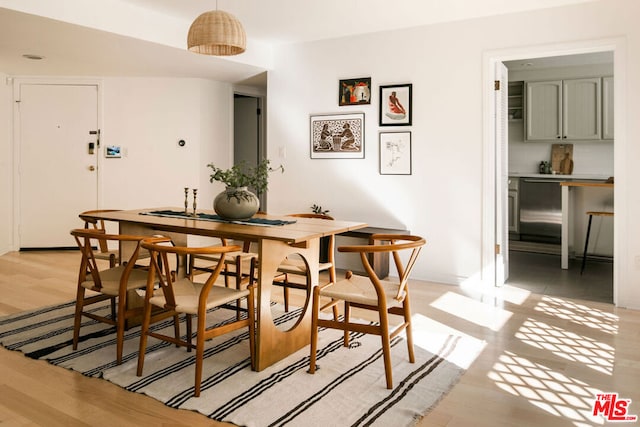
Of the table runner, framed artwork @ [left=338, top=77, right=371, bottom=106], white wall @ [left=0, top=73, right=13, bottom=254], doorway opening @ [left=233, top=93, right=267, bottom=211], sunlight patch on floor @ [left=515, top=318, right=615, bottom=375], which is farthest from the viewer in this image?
doorway opening @ [left=233, top=93, right=267, bottom=211]

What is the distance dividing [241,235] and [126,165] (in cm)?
434

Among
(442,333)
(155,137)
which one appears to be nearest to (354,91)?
(155,137)

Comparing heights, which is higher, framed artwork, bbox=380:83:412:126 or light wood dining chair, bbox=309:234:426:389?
framed artwork, bbox=380:83:412:126

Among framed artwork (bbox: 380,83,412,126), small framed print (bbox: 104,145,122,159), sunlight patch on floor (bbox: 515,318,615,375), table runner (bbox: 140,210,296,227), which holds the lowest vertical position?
sunlight patch on floor (bbox: 515,318,615,375)

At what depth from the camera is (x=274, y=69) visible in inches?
230

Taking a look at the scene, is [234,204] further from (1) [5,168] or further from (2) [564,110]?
(2) [564,110]

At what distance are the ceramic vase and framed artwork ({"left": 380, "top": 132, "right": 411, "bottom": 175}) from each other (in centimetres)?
220

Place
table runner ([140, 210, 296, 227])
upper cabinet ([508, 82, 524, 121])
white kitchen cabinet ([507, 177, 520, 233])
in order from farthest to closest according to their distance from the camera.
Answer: upper cabinet ([508, 82, 524, 121])
white kitchen cabinet ([507, 177, 520, 233])
table runner ([140, 210, 296, 227])

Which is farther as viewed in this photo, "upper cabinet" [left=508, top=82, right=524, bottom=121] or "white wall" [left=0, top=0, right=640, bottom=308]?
"upper cabinet" [left=508, top=82, right=524, bottom=121]

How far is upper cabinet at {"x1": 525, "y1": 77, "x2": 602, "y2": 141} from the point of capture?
21.5 feet

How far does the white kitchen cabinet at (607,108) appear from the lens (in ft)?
21.2

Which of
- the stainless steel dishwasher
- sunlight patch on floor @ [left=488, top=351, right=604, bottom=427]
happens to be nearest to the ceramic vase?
sunlight patch on floor @ [left=488, top=351, right=604, bottom=427]

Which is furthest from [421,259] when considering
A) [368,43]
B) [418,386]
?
[418,386]

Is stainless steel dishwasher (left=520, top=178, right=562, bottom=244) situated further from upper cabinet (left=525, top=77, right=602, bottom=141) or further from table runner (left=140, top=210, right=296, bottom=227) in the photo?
table runner (left=140, top=210, right=296, bottom=227)
